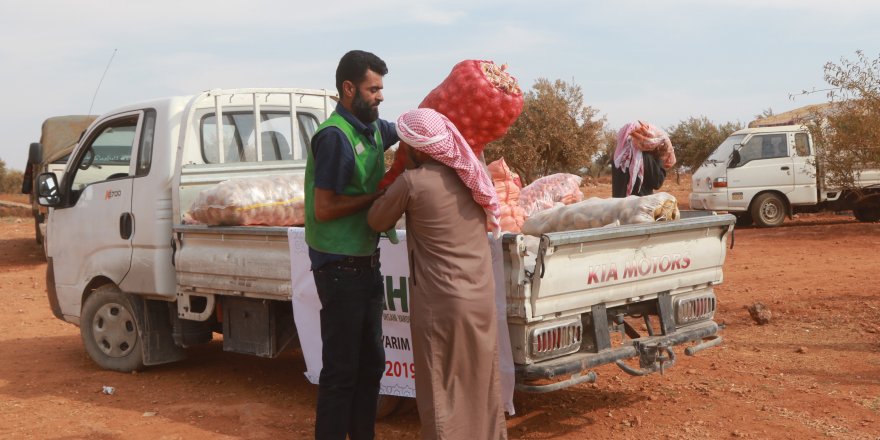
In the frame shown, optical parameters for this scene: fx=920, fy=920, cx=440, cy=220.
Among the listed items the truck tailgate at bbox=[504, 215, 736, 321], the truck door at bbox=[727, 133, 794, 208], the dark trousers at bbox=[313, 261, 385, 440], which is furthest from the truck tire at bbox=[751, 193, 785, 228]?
the dark trousers at bbox=[313, 261, 385, 440]

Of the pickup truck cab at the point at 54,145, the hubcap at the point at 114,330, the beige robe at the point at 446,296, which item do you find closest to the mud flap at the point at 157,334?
the hubcap at the point at 114,330

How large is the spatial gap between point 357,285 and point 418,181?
59 centimetres

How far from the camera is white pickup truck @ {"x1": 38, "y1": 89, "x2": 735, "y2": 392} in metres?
4.82

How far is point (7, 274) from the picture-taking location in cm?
1470

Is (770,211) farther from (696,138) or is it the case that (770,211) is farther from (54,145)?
(696,138)

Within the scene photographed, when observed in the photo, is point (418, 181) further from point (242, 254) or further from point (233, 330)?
point (233, 330)

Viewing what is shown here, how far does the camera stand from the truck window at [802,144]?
1698cm

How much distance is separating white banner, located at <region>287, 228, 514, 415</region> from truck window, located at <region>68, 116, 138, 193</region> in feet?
7.31

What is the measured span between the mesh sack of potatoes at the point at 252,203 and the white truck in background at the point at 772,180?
41.7 ft

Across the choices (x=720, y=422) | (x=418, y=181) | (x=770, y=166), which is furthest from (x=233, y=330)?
(x=770, y=166)

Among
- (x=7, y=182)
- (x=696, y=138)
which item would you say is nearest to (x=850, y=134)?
(x=696, y=138)

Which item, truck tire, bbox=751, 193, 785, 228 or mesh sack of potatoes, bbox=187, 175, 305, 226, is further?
truck tire, bbox=751, 193, 785, 228

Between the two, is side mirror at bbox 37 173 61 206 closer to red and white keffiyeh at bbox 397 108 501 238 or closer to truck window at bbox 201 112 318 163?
truck window at bbox 201 112 318 163

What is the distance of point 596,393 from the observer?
608cm
